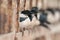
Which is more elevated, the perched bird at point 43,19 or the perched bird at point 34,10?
the perched bird at point 34,10

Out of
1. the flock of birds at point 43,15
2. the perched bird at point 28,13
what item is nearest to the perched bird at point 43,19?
the flock of birds at point 43,15

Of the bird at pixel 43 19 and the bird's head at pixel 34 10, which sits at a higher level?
the bird's head at pixel 34 10

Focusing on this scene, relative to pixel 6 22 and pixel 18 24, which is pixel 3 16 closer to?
pixel 6 22

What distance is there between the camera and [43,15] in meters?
1.11

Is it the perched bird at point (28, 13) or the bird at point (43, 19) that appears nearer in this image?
the perched bird at point (28, 13)

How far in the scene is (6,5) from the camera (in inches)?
Answer: 32.6

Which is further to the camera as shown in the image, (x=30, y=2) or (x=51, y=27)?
(x=51, y=27)

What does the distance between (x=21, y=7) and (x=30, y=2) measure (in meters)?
0.10

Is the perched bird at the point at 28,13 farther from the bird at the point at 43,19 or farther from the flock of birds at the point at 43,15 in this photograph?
the bird at the point at 43,19

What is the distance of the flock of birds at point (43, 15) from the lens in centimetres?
97

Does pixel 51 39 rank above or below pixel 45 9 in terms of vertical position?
below

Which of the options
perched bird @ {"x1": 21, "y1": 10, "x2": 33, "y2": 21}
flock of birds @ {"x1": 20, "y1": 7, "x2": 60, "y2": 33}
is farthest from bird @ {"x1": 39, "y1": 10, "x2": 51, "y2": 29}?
perched bird @ {"x1": 21, "y1": 10, "x2": 33, "y2": 21}

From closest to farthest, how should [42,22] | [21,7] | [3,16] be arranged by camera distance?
1. [3,16]
2. [21,7]
3. [42,22]

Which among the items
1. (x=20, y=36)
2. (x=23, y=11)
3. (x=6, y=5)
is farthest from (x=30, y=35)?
(x=6, y=5)
